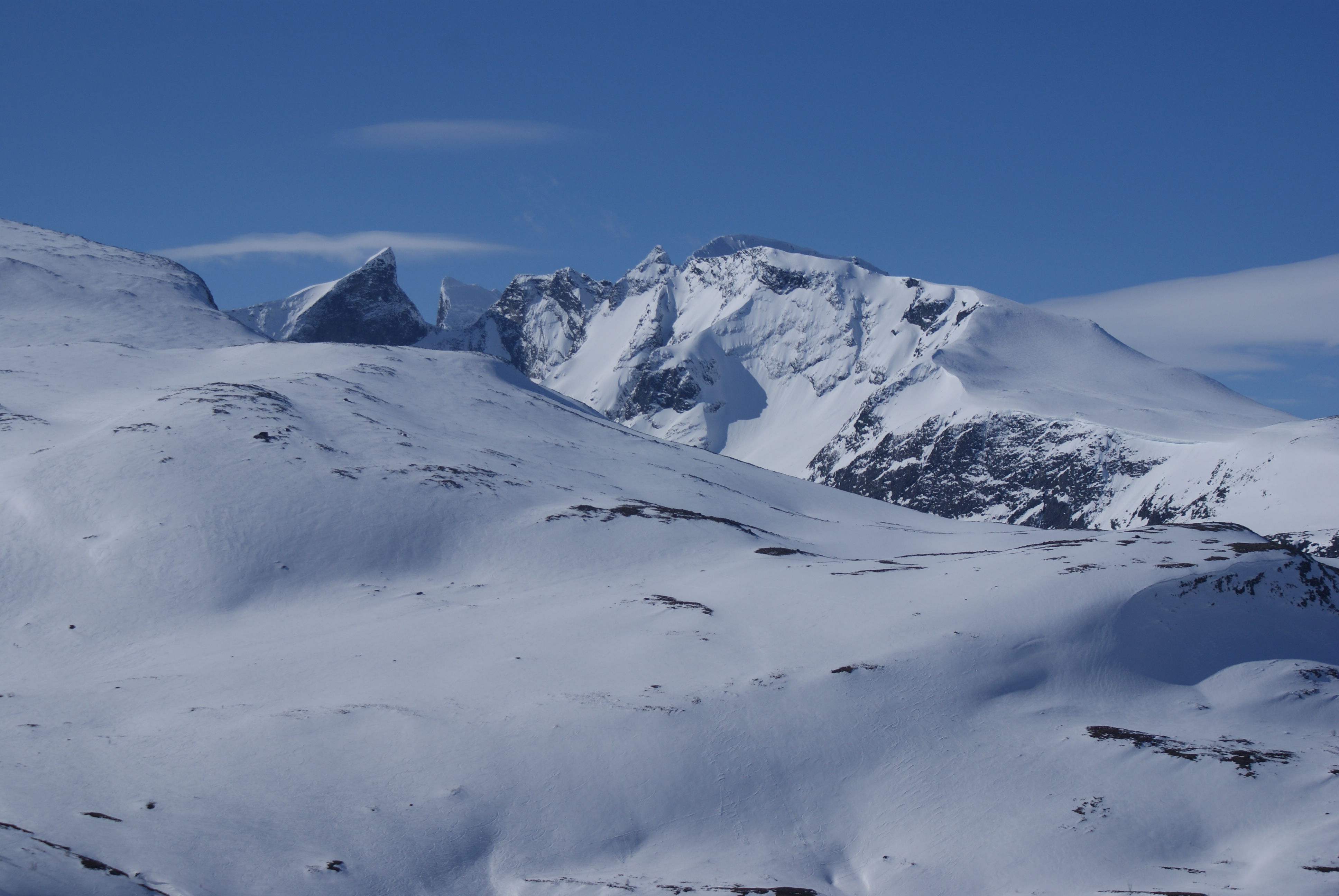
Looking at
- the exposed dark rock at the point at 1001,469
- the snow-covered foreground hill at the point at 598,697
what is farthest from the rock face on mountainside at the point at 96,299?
the exposed dark rock at the point at 1001,469

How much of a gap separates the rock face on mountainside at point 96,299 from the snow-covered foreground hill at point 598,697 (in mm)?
38697

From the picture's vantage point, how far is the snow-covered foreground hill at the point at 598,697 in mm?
18062

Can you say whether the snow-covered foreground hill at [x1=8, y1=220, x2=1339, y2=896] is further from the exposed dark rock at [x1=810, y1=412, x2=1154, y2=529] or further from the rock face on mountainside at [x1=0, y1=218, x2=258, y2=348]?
the exposed dark rock at [x1=810, y1=412, x2=1154, y2=529]

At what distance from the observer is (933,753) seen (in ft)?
71.6

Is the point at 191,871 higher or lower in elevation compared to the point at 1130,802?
lower

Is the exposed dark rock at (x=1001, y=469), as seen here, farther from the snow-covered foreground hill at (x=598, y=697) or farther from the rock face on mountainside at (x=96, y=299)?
the snow-covered foreground hill at (x=598, y=697)

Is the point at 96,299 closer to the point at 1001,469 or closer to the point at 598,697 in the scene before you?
the point at 598,697

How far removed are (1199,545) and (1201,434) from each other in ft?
422

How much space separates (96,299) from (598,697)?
8125 cm

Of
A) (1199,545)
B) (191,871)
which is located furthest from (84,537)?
(1199,545)

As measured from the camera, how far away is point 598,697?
75.9 feet

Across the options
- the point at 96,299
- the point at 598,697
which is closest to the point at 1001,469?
the point at 96,299

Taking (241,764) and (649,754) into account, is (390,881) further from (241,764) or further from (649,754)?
(649,754)

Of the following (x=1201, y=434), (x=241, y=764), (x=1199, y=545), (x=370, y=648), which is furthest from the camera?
(x=1201, y=434)
